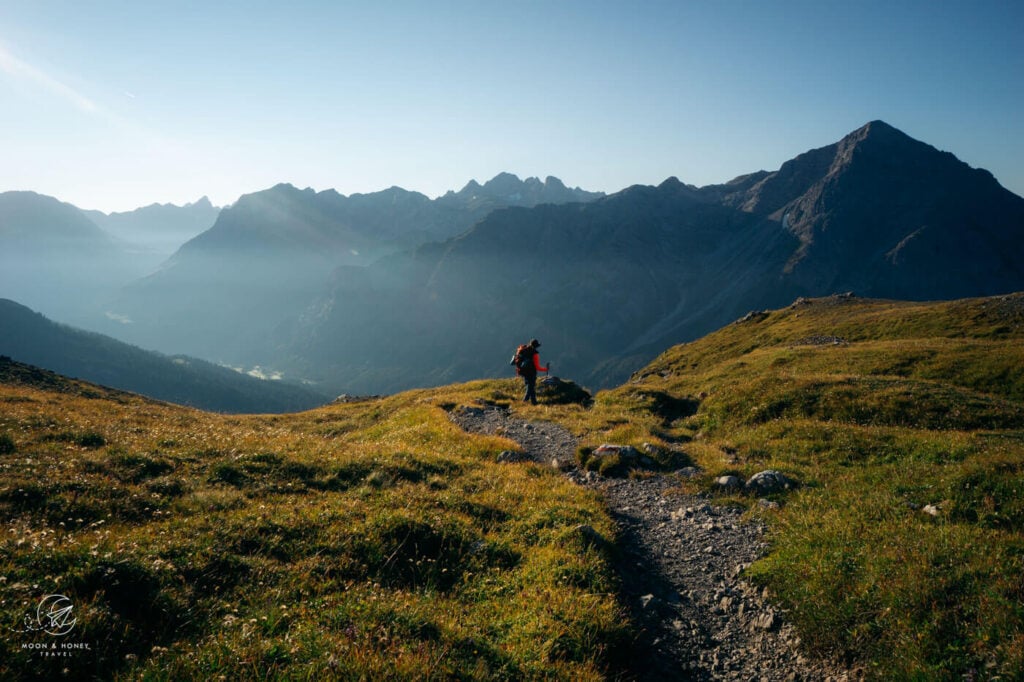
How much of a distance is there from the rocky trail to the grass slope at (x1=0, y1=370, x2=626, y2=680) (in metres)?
0.85

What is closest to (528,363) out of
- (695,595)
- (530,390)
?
(530,390)

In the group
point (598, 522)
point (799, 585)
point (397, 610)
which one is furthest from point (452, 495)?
point (799, 585)

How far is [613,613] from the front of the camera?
7840mm

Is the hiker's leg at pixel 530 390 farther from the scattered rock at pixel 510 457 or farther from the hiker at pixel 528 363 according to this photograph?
the scattered rock at pixel 510 457

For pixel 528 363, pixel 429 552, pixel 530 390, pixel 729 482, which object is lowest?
pixel 729 482

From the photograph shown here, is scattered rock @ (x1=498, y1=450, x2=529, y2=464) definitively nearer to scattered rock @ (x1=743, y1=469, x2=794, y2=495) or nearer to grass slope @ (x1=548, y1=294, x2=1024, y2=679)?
grass slope @ (x1=548, y1=294, x2=1024, y2=679)

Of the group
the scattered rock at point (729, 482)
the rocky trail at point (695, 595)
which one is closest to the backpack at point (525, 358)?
the rocky trail at point (695, 595)

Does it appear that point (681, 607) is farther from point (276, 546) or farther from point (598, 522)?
point (276, 546)

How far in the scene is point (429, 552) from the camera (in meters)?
9.87

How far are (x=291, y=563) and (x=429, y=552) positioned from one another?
8.48 feet

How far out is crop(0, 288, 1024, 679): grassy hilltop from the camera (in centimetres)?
617

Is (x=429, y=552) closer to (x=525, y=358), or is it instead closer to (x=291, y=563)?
(x=291, y=563)

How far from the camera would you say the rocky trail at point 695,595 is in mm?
7590

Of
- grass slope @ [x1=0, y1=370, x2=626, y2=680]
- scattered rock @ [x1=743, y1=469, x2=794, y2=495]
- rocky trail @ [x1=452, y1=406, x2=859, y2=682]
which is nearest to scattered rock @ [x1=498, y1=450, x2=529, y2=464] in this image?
grass slope @ [x1=0, y1=370, x2=626, y2=680]
